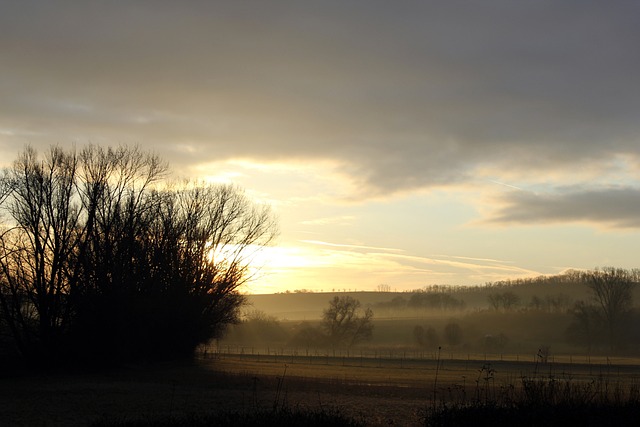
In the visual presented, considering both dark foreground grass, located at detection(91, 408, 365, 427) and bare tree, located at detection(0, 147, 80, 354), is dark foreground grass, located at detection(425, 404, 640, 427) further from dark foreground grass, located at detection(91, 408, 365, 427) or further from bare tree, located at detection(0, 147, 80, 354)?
bare tree, located at detection(0, 147, 80, 354)

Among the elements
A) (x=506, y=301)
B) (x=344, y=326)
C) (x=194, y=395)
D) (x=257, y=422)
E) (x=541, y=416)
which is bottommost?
(x=344, y=326)

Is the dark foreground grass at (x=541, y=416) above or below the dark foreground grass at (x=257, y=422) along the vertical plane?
above

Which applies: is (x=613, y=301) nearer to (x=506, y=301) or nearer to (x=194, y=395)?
(x=506, y=301)

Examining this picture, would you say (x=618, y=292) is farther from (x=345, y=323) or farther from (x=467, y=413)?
(x=467, y=413)

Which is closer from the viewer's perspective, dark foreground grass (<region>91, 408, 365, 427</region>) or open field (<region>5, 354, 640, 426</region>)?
dark foreground grass (<region>91, 408, 365, 427</region>)

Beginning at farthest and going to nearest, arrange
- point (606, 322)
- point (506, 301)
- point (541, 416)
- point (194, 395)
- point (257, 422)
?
1. point (506, 301)
2. point (606, 322)
3. point (194, 395)
4. point (257, 422)
5. point (541, 416)

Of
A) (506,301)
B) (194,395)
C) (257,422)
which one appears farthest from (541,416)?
(506,301)

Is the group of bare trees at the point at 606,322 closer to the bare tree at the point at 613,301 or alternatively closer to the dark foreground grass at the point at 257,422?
the bare tree at the point at 613,301

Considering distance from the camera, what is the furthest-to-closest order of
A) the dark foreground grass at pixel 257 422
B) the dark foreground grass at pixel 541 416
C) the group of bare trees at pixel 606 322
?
1. the group of bare trees at pixel 606 322
2. the dark foreground grass at pixel 257 422
3. the dark foreground grass at pixel 541 416

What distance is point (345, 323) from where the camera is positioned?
120 metres

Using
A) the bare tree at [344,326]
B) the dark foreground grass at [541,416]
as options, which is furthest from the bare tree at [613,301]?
the dark foreground grass at [541,416]

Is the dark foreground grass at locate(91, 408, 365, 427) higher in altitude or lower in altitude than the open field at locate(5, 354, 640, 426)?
higher

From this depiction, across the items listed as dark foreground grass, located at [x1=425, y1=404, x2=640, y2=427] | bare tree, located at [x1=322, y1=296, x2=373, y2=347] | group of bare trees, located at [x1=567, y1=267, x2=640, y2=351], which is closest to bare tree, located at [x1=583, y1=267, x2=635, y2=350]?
group of bare trees, located at [x1=567, y1=267, x2=640, y2=351]

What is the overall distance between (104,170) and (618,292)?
107 meters
